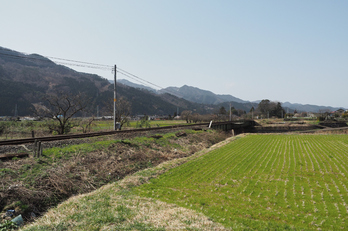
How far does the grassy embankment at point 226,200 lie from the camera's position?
6816mm

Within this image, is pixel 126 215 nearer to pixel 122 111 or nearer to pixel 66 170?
pixel 66 170

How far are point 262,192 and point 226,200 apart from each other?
2092mm

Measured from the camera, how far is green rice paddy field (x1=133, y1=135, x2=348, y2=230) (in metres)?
7.12

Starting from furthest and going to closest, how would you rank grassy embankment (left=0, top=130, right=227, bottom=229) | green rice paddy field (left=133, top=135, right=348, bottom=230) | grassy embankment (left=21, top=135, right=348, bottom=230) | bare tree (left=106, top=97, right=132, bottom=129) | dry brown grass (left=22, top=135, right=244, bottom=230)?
1. bare tree (left=106, top=97, right=132, bottom=129)
2. grassy embankment (left=0, top=130, right=227, bottom=229)
3. green rice paddy field (left=133, top=135, right=348, bottom=230)
4. grassy embankment (left=21, top=135, right=348, bottom=230)
5. dry brown grass (left=22, top=135, right=244, bottom=230)

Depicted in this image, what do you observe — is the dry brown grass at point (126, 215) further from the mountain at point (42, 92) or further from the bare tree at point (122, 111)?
the mountain at point (42, 92)

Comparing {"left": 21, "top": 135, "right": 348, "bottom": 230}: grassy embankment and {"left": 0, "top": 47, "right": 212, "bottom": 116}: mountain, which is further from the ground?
{"left": 0, "top": 47, "right": 212, "bottom": 116}: mountain

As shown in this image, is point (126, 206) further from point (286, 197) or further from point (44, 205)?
point (286, 197)

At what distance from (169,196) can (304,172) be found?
9.42 meters

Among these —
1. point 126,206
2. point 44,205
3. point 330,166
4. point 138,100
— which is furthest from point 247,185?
point 138,100

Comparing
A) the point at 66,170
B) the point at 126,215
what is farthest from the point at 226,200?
the point at 66,170

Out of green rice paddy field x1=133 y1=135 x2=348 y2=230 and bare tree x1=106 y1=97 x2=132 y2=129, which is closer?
green rice paddy field x1=133 y1=135 x2=348 y2=230

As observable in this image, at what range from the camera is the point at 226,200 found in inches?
358

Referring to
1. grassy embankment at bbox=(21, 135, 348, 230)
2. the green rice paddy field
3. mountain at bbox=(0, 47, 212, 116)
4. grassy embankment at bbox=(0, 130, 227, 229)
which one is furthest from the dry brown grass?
mountain at bbox=(0, 47, 212, 116)

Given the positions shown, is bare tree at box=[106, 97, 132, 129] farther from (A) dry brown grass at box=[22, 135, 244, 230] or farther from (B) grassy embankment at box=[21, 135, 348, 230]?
(A) dry brown grass at box=[22, 135, 244, 230]
